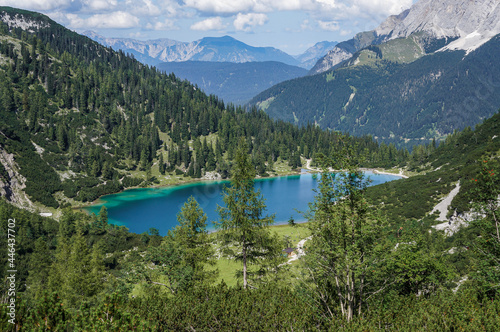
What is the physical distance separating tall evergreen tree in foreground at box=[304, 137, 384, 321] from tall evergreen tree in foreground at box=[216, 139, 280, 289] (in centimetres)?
1040

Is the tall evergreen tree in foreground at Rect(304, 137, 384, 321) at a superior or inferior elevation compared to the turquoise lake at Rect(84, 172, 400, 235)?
superior

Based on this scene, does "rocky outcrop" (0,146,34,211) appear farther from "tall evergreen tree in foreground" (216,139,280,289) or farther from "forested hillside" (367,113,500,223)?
"tall evergreen tree in foreground" (216,139,280,289)

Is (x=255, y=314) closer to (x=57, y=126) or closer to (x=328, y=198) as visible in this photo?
(x=328, y=198)

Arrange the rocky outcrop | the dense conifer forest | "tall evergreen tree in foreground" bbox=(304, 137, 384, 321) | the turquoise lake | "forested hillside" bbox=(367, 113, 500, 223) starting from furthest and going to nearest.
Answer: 1. the rocky outcrop
2. the turquoise lake
3. "forested hillside" bbox=(367, 113, 500, 223)
4. "tall evergreen tree in foreground" bbox=(304, 137, 384, 321)
5. the dense conifer forest

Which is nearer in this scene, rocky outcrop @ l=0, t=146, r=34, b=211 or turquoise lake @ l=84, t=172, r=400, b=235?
turquoise lake @ l=84, t=172, r=400, b=235

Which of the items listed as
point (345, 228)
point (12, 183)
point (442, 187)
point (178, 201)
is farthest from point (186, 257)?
point (12, 183)

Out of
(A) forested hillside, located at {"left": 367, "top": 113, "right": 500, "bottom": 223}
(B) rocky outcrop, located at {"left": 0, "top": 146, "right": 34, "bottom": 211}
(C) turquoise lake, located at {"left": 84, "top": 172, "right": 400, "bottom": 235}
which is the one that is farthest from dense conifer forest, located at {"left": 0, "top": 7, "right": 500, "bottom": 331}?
(B) rocky outcrop, located at {"left": 0, "top": 146, "right": 34, "bottom": 211}

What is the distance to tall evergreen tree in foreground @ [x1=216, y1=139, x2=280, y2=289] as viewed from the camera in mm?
28062

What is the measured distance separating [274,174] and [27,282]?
152 meters

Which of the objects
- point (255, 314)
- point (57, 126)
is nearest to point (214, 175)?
point (57, 126)

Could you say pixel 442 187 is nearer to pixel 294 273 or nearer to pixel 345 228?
pixel 294 273

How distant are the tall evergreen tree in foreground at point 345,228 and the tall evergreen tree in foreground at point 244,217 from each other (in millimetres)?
10395

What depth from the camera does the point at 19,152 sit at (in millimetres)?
142500

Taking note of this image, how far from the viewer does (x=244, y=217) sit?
27.8 metres
